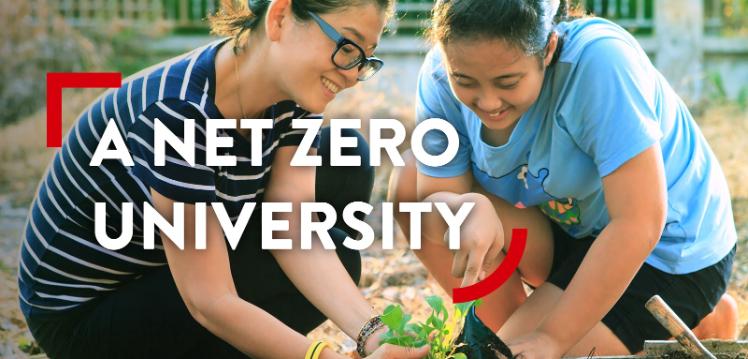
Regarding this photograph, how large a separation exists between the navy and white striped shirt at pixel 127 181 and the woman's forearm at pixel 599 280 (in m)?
0.73

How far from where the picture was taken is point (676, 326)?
2.07m

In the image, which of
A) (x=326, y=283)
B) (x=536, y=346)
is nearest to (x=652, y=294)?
(x=536, y=346)

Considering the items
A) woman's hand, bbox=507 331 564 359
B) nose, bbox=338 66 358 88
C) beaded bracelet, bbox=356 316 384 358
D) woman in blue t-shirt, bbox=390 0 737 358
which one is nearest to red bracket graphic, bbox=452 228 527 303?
woman in blue t-shirt, bbox=390 0 737 358

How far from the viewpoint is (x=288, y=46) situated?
2.21 m

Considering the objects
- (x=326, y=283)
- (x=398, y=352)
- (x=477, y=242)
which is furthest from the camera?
(x=326, y=283)

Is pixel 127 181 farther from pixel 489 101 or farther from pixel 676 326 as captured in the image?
pixel 676 326

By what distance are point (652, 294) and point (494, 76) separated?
0.73 metres

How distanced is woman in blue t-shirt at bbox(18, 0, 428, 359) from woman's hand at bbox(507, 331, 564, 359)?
0.82 feet

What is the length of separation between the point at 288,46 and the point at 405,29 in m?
6.67

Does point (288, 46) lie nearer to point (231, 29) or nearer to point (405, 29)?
point (231, 29)

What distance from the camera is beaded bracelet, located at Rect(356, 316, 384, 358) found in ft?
7.32

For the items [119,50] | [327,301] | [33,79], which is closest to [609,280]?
[327,301]

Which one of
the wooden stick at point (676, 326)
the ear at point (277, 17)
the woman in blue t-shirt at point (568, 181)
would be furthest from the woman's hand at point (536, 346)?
the ear at point (277, 17)

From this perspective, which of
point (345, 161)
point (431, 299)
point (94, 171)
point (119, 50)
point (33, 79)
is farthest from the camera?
point (119, 50)
